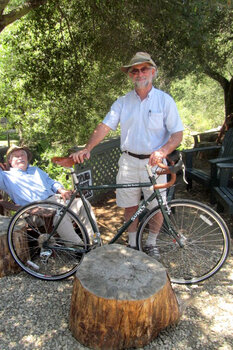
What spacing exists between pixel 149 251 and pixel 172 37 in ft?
12.9

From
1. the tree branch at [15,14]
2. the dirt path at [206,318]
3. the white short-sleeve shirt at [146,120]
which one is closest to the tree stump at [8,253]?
the white short-sleeve shirt at [146,120]

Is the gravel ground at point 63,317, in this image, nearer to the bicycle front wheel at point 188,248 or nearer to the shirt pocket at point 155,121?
the bicycle front wheel at point 188,248

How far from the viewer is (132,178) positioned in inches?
124

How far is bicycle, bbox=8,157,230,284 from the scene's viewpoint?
2846mm

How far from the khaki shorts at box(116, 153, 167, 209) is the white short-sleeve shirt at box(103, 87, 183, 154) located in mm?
109

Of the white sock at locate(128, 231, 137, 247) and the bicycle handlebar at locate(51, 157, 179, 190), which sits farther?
the white sock at locate(128, 231, 137, 247)

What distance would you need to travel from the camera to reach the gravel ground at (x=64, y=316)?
2.28 metres

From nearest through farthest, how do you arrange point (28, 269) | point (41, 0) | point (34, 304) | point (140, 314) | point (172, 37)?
point (140, 314), point (34, 304), point (28, 269), point (41, 0), point (172, 37)

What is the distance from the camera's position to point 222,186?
4.46m

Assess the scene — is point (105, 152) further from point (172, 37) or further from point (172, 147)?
point (172, 147)

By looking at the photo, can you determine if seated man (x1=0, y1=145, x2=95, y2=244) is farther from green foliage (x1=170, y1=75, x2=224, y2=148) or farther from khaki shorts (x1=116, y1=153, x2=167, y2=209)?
green foliage (x1=170, y1=75, x2=224, y2=148)

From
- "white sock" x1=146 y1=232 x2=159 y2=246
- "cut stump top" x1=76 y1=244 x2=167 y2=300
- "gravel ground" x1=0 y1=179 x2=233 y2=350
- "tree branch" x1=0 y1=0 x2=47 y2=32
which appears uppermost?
"tree branch" x1=0 y1=0 x2=47 y2=32

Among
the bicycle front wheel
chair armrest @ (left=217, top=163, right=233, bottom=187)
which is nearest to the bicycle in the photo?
the bicycle front wheel

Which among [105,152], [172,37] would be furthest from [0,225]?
[172,37]
